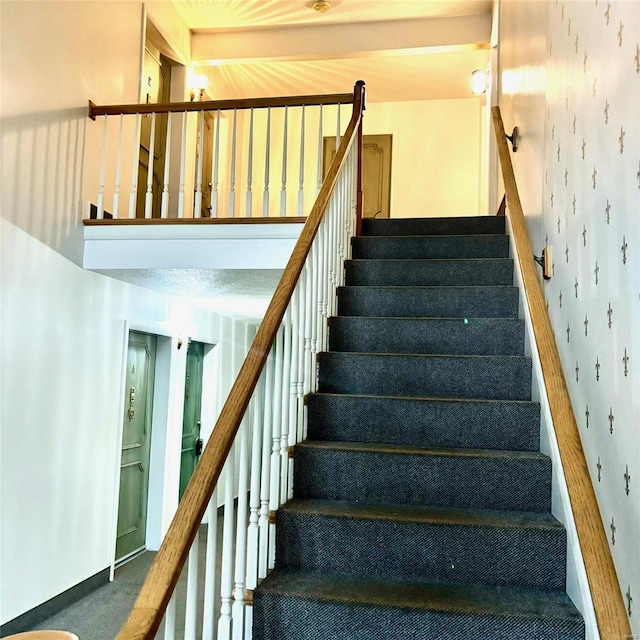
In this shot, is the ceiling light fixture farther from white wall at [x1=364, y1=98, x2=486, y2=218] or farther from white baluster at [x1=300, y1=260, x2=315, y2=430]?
white baluster at [x1=300, y1=260, x2=315, y2=430]

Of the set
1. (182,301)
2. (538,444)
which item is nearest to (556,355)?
(538,444)

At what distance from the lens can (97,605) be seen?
3535 millimetres

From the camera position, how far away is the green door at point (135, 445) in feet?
14.4

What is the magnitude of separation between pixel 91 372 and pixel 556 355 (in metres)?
2.97

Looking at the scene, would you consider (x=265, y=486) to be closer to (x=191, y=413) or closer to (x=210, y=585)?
(x=210, y=585)

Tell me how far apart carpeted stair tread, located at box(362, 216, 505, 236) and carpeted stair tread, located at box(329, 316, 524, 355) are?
131 centimetres

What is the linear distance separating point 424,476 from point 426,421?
0.29m

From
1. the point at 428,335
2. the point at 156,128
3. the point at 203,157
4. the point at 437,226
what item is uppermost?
the point at 203,157

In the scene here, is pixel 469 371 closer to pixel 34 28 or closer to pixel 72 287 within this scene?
pixel 72 287

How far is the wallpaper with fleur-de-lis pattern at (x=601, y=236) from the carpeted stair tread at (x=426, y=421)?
389mm

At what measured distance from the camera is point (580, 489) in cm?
143

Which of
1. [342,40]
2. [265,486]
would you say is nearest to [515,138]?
[265,486]

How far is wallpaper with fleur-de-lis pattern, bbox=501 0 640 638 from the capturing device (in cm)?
124

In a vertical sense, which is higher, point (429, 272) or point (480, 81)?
point (480, 81)
